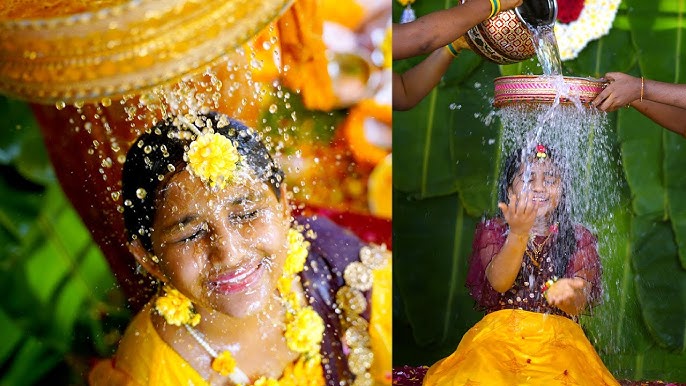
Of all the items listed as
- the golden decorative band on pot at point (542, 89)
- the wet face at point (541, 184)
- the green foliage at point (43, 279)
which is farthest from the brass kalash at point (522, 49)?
the green foliage at point (43, 279)

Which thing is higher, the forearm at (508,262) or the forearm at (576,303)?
the forearm at (508,262)

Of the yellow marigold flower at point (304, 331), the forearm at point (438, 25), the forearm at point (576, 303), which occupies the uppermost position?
the forearm at point (438, 25)

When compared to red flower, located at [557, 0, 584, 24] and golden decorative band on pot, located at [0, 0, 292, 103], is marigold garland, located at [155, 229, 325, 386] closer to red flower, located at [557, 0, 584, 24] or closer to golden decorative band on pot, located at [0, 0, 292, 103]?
golden decorative band on pot, located at [0, 0, 292, 103]

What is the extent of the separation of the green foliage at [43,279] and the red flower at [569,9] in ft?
6.09

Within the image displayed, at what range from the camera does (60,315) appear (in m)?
1.94

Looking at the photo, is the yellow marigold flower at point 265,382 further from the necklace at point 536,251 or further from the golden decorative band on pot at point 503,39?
the golden decorative band on pot at point 503,39

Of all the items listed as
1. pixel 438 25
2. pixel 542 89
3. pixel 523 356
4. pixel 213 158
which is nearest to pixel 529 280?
pixel 523 356

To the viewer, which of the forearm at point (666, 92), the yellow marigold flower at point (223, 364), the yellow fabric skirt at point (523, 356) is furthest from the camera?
the forearm at point (666, 92)

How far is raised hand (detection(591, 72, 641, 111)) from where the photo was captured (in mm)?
2701

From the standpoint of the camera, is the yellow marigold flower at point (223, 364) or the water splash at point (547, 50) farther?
the water splash at point (547, 50)

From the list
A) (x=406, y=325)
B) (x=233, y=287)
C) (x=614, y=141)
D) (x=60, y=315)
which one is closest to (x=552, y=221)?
(x=614, y=141)

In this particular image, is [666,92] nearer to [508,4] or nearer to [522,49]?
[522,49]

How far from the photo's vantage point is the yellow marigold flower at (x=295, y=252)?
1.92m

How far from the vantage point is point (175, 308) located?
1.90 m
